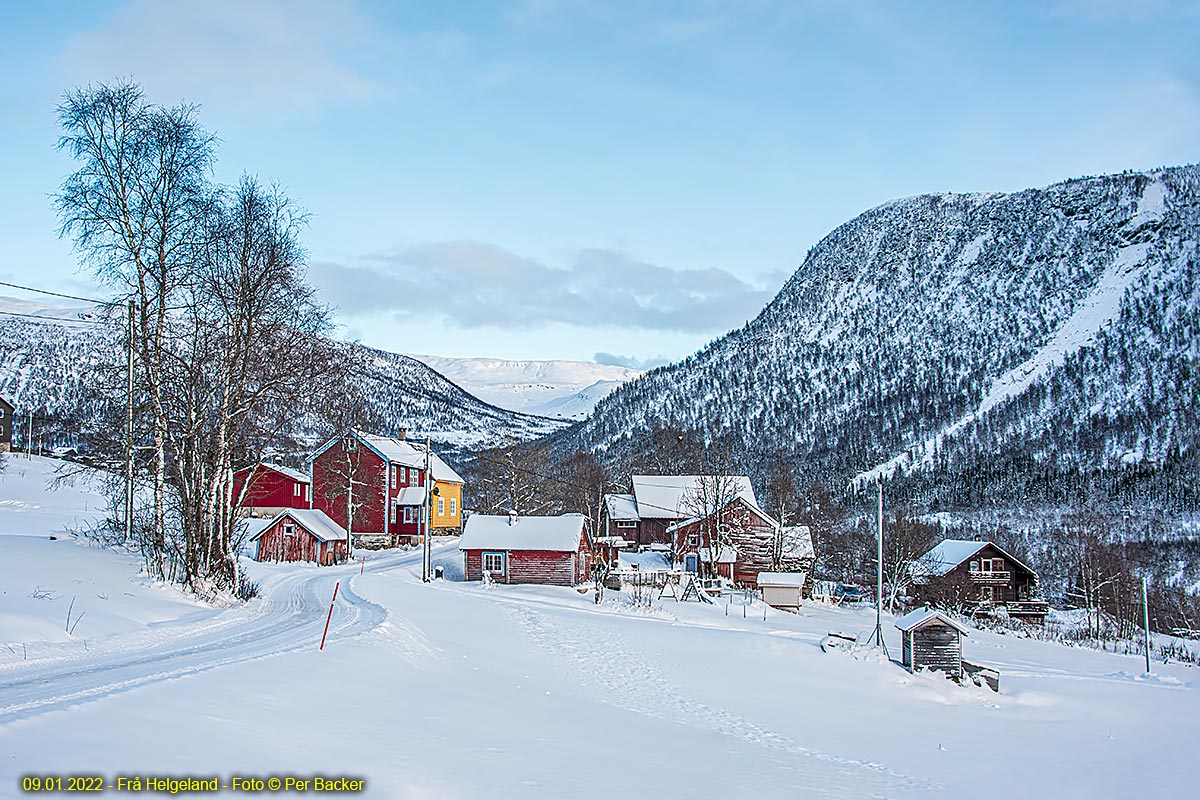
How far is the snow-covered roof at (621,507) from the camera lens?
65000 mm

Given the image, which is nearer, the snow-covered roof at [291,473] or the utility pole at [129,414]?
the utility pole at [129,414]

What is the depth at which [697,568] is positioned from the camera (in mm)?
56031

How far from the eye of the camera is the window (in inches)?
1780

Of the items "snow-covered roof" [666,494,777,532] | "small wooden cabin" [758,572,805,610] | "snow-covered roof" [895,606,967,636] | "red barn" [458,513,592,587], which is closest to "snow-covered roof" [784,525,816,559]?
"snow-covered roof" [666,494,777,532]

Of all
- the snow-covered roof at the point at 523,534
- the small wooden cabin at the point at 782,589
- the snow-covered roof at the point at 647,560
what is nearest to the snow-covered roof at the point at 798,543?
the snow-covered roof at the point at 647,560

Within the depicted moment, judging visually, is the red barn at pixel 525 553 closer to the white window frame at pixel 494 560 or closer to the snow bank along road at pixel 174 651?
the white window frame at pixel 494 560

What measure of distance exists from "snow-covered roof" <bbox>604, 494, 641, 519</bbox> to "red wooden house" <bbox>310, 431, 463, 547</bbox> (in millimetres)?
13452

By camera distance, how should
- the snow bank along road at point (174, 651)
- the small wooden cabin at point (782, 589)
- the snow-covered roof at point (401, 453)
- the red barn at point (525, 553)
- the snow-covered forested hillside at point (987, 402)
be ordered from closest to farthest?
the snow bank along road at point (174, 651) < the red barn at point (525, 553) < the small wooden cabin at point (782, 589) < the snow-covered roof at point (401, 453) < the snow-covered forested hillside at point (987, 402)

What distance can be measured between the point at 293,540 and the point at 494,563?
12253 mm

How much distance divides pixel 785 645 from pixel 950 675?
507cm

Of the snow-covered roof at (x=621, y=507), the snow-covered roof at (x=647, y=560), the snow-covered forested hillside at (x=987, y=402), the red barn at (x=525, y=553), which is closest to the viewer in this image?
the red barn at (x=525, y=553)

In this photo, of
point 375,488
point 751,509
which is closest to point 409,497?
point 375,488

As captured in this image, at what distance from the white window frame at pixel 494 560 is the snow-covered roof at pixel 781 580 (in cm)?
1411

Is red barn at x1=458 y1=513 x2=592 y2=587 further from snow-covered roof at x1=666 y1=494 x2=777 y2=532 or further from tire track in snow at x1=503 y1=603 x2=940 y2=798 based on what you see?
tire track in snow at x1=503 y1=603 x2=940 y2=798
